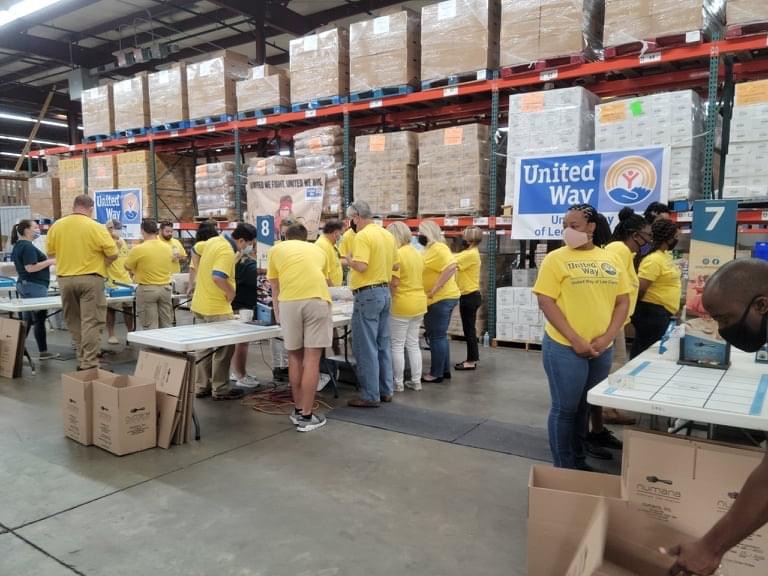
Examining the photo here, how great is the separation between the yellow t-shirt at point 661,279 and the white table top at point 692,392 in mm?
1094

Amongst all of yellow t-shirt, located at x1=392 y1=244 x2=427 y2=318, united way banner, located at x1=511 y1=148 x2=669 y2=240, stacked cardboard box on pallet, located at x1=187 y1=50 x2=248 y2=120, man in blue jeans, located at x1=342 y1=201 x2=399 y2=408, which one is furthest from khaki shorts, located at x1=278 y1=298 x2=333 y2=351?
stacked cardboard box on pallet, located at x1=187 y1=50 x2=248 y2=120

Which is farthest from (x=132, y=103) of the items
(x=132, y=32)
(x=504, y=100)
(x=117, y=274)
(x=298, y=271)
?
(x=298, y=271)

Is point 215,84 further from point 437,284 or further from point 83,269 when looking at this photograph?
point 437,284

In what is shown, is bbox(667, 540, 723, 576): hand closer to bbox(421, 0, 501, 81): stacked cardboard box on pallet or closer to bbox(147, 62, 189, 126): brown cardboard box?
bbox(421, 0, 501, 81): stacked cardboard box on pallet

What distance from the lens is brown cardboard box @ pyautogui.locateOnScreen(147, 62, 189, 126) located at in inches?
383

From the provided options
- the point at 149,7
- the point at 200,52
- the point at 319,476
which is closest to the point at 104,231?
the point at 319,476

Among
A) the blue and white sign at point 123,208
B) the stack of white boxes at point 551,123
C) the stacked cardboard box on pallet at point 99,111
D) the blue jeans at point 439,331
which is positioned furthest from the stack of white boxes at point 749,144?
the stacked cardboard box on pallet at point 99,111

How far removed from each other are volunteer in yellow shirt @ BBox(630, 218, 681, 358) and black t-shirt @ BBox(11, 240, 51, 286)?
679 centimetres

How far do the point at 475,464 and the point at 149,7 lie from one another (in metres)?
12.2

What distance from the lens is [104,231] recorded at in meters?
5.72

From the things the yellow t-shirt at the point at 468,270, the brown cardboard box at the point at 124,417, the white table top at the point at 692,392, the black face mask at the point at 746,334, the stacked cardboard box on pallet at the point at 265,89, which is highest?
the stacked cardboard box on pallet at the point at 265,89

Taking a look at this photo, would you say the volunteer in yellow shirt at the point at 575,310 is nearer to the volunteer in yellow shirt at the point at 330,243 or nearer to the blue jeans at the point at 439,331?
the blue jeans at the point at 439,331

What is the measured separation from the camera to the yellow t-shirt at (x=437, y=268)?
557 centimetres

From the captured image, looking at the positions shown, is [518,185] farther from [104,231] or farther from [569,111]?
[104,231]
